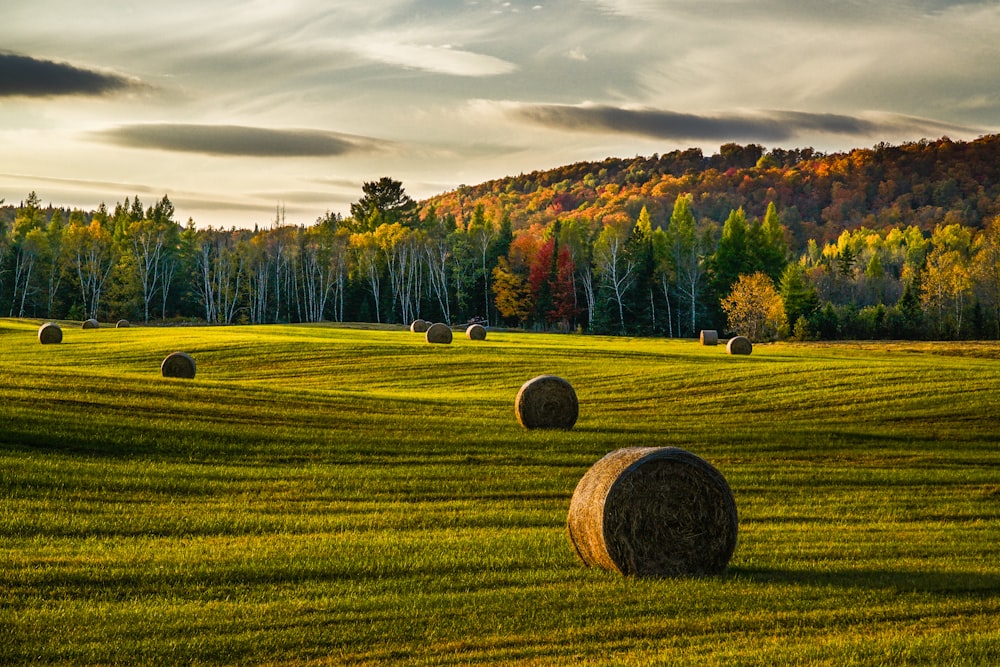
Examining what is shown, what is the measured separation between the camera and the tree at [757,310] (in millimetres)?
95312

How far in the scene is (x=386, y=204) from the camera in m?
157

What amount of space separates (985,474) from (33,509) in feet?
60.1

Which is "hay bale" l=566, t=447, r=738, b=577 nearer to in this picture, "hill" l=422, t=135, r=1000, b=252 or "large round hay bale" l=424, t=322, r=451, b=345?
"large round hay bale" l=424, t=322, r=451, b=345

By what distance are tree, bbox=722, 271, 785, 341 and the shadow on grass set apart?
8282 cm

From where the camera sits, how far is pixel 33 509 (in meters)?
15.4

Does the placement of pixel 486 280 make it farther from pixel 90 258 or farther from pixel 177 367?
pixel 177 367

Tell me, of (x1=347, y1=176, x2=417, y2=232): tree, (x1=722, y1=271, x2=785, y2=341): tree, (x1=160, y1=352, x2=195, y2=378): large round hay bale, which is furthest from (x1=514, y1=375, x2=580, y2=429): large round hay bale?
(x1=347, y1=176, x2=417, y2=232): tree

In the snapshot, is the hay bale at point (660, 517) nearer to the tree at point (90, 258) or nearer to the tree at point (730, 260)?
the tree at point (730, 260)

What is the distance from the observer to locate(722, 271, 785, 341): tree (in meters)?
95.3

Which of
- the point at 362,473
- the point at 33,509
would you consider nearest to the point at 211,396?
the point at 362,473

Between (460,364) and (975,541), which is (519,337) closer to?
(460,364)

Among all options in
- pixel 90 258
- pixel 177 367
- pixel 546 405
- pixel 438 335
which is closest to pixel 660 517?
pixel 546 405

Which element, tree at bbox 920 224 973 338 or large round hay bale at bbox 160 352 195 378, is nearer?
large round hay bale at bbox 160 352 195 378

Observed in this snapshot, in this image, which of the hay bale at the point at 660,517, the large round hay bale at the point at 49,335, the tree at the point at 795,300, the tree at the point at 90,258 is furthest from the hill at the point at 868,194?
the hay bale at the point at 660,517
